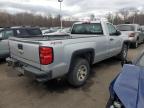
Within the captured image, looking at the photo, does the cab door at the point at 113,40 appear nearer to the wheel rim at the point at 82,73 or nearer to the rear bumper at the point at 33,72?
the wheel rim at the point at 82,73

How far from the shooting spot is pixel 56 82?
5.53 m

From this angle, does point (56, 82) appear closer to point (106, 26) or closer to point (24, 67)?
point (24, 67)

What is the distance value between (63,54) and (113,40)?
3.01m

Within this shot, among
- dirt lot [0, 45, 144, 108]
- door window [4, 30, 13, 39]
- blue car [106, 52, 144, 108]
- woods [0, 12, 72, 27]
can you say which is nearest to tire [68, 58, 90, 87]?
dirt lot [0, 45, 144, 108]

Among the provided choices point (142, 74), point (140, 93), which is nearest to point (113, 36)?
point (142, 74)

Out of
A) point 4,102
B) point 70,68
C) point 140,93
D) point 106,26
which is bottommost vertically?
point 4,102

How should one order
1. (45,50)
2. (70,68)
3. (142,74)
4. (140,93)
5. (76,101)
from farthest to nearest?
(70,68)
(76,101)
(45,50)
(142,74)
(140,93)

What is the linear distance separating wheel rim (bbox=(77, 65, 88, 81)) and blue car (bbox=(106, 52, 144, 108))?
2.25 m

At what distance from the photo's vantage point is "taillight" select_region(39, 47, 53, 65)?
3955 mm

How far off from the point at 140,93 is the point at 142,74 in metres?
0.49

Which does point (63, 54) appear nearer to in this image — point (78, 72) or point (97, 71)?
point (78, 72)

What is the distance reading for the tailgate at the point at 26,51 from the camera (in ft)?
13.7

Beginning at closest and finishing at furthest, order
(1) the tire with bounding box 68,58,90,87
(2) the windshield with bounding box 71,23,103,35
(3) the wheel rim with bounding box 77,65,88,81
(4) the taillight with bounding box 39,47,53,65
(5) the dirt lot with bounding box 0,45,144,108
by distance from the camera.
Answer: (4) the taillight with bounding box 39,47,53,65 → (5) the dirt lot with bounding box 0,45,144,108 → (1) the tire with bounding box 68,58,90,87 → (3) the wheel rim with bounding box 77,65,88,81 → (2) the windshield with bounding box 71,23,103,35

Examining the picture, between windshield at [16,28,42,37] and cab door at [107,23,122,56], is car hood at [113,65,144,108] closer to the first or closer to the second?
cab door at [107,23,122,56]
